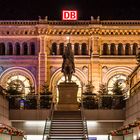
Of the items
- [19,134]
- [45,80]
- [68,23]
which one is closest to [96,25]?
[68,23]

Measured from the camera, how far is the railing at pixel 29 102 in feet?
168

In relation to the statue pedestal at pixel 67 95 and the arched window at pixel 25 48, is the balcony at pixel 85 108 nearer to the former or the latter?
the statue pedestal at pixel 67 95

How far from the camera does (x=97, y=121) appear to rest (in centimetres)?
5009

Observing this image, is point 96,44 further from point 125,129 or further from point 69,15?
point 125,129

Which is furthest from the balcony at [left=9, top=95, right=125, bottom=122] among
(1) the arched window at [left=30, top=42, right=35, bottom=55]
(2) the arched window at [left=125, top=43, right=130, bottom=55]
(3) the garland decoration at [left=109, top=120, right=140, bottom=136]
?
(2) the arched window at [left=125, top=43, right=130, bottom=55]

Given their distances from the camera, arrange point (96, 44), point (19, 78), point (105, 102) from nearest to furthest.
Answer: point (105, 102) → point (19, 78) → point (96, 44)

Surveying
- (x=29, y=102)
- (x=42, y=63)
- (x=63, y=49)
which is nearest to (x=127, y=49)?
(x=63, y=49)

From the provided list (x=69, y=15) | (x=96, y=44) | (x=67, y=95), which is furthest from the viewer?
(x=69, y=15)

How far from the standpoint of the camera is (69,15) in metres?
76.4

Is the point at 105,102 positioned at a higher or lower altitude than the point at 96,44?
lower

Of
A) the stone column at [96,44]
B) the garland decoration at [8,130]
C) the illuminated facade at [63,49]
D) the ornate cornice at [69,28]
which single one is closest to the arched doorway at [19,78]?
the illuminated facade at [63,49]

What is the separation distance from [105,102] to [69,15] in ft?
87.4

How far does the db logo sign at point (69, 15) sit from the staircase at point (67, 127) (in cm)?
3149

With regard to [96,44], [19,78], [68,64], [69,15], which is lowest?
[68,64]
